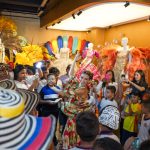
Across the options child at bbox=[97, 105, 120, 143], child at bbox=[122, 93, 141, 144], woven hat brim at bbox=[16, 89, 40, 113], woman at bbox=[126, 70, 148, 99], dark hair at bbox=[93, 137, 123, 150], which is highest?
woven hat brim at bbox=[16, 89, 40, 113]

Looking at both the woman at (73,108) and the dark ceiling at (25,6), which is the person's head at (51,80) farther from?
the dark ceiling at (25,6)

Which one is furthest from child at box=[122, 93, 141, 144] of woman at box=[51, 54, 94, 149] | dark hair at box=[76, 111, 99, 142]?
dark hair at box=[76, 111, 99, 142]

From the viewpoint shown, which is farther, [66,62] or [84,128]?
[66,62]

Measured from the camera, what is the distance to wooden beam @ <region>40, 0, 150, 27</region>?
4.45 m

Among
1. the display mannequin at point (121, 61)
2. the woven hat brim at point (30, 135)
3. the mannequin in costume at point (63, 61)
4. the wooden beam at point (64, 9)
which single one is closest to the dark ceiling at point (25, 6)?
the wooden beam at point (64, 9)

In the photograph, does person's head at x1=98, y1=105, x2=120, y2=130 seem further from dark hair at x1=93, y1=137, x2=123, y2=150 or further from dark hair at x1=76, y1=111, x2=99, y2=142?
dark hair at x1=93, y1=137, x2=123, y2=150

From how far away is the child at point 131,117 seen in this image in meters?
3.52

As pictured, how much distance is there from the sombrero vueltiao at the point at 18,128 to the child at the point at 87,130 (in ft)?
2.48

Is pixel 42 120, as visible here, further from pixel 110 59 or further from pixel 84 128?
pixel 110 59

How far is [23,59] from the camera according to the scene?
271 inches

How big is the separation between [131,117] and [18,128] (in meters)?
2.82

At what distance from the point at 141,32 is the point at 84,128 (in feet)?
14.6

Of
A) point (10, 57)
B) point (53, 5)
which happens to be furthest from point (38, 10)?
point (10, 57)

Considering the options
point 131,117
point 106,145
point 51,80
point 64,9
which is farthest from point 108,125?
point 64,9
